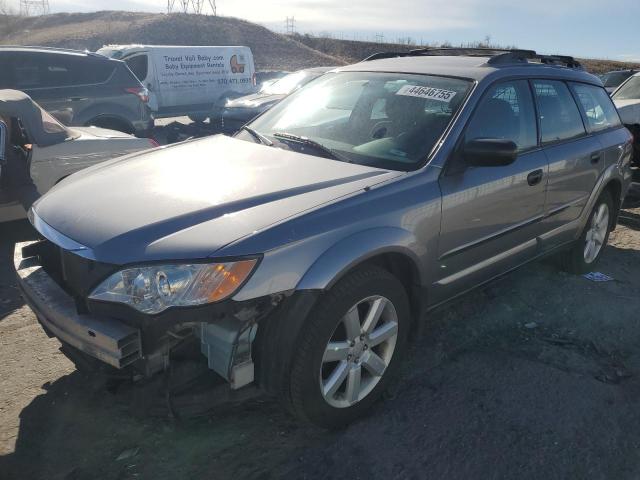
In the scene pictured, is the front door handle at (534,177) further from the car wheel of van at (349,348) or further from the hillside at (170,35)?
the hillside at (170,35)

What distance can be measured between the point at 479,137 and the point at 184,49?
12.2 meters

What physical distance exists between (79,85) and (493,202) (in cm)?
719

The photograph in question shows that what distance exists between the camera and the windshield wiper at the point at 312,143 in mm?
3025

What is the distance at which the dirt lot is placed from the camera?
242cm

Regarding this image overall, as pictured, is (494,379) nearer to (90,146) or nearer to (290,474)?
(290,474)

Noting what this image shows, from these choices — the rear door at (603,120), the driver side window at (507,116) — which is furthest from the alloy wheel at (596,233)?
the driver side window at (507,116)

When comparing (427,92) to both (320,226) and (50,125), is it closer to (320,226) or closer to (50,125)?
(320,226)

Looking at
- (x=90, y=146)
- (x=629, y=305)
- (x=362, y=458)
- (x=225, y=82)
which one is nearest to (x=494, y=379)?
(x=362, y=458)

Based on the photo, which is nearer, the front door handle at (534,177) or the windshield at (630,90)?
the front door handle at (534,177)

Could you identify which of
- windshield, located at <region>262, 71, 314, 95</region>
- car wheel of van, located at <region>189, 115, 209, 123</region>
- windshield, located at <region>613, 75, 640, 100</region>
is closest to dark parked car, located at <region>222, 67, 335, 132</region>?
windshield, located at <region>262, 71, 314, 95</region>

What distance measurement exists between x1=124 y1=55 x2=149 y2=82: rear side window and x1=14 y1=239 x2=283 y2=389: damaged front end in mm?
11907

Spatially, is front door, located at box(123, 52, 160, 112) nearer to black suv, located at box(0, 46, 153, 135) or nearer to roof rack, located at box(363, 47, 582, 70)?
black suv, located at box(0, 46, 153, 135)

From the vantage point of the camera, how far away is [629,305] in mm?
4242

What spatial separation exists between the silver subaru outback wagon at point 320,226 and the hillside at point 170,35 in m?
30.6
